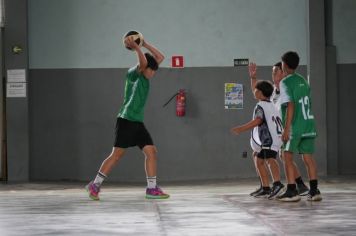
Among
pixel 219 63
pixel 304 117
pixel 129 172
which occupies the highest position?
pixel 219 63

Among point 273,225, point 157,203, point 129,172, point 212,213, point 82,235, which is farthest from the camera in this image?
point 129,172

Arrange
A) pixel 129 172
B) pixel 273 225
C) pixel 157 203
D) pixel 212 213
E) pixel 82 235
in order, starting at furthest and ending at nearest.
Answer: pixel 129 172 → pixel 157 203 → pixel 212 213 → pixel 273 225 → pixel 82 235

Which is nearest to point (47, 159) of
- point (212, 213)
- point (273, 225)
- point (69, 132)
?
point (69, 132)

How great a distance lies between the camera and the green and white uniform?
929 cm

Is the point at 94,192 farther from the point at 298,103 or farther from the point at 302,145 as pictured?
the point at 298,103

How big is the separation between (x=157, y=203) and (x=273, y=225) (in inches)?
100

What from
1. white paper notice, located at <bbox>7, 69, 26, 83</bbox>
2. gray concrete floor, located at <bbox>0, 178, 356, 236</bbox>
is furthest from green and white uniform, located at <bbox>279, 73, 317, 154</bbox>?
white paper notice, located at <bbox>7, 69, 26, 83</bbox>

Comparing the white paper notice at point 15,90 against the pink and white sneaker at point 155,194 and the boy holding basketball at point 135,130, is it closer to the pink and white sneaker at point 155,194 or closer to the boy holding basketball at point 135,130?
the boy holding basketball at point 135,130

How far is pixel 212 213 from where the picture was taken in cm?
783

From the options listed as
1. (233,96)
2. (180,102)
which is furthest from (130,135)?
(233,96)

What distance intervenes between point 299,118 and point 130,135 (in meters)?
2.10

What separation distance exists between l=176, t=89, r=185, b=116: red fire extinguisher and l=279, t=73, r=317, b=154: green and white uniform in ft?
21.7

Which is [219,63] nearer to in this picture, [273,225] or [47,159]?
[47,159]

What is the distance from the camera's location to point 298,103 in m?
9.34
